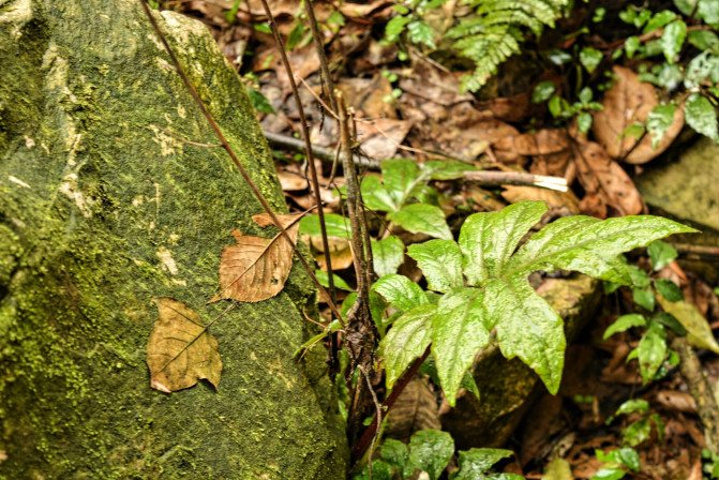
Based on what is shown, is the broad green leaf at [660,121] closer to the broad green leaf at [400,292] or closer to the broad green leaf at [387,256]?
the broad green leaf at [387,256]

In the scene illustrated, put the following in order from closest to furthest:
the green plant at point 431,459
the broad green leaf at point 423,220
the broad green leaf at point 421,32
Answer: the green plant at point 431,459 < the broad green leaf at point 423,220 < the broad green leaf at point 421,32

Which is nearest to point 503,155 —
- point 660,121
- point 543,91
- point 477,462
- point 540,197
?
point 540,197

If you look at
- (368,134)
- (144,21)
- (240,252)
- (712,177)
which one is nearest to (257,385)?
(240,252)

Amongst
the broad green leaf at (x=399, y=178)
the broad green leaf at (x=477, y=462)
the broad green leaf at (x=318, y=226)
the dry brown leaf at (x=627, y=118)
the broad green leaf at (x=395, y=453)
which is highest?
the broad green leaf at (x=318, y=226)

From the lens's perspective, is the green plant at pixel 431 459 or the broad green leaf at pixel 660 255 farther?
the broad green leaf at pixel 660 255

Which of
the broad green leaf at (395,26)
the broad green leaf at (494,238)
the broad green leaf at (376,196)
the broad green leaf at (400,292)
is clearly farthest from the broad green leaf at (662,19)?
the broad green leaf at (400,292)

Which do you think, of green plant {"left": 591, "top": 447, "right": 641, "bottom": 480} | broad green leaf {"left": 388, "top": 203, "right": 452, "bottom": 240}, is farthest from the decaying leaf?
green plant {"left": 591, "top": 447, "right": 641, "bottom": 480}
